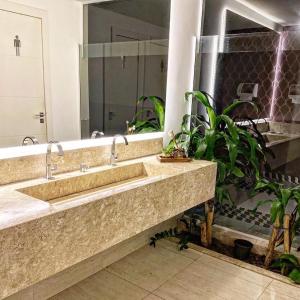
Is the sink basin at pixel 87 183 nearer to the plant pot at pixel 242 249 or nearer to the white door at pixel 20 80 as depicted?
the white door at pixel 20 80

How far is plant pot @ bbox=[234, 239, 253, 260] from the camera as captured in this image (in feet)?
8.25

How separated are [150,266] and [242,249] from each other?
2.56 feet

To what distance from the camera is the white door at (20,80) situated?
1.68m

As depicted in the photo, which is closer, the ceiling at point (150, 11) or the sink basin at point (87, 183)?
the sink basin at point (87, 183)

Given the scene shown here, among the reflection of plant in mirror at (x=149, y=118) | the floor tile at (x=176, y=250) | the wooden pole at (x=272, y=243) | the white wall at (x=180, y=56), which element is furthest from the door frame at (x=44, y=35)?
the wooden pole at (x=272, y=243)

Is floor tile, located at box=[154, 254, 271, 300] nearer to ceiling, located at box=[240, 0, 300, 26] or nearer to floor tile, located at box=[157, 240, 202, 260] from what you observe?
floor tile, located at box=[157, 240, 202, 260]

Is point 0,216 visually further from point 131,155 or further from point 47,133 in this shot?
point 131,155

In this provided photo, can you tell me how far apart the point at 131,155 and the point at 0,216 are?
1.30 metres

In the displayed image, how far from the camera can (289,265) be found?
2285mm

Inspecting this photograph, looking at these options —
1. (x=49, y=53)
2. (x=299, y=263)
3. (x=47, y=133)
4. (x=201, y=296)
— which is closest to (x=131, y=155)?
(x=47, y=133)

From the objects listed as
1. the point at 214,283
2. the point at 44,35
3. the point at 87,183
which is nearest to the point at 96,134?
the point at 87,183

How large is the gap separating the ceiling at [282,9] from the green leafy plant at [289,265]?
1783mm

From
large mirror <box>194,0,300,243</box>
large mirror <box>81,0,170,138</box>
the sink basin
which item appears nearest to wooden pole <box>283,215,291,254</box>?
large mirror <box>194,0,300,243</box>

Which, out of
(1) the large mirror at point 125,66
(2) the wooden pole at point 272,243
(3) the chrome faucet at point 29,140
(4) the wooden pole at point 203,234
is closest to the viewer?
(3) the chrome faucet at point 29,140
